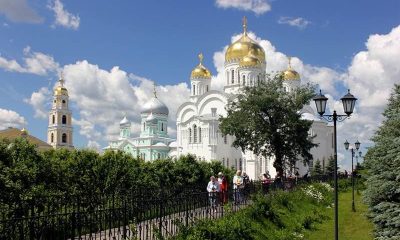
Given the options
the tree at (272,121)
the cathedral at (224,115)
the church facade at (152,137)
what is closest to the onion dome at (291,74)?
the cathedral at (224,115)

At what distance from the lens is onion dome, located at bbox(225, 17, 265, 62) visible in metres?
61.6

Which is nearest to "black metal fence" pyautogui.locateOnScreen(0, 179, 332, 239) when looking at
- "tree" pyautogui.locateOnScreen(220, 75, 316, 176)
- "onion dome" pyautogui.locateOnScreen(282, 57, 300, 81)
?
"tree" pyautogui.locateOnScreen(220, 75, 316, 176)

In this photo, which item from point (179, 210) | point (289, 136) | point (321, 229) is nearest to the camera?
point (179, 210)

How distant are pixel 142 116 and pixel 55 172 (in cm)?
6305

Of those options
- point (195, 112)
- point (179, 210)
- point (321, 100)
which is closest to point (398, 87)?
point (321, 100)

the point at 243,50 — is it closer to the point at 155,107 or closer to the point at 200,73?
the point at 200,73

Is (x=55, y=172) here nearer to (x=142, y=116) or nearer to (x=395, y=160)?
(x=395, y=160)

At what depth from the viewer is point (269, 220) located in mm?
15938

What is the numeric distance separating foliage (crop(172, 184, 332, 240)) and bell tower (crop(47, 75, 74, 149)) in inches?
2365

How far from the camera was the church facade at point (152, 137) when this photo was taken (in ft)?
240

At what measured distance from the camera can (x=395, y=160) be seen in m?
11.3

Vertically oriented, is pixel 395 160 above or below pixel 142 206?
above

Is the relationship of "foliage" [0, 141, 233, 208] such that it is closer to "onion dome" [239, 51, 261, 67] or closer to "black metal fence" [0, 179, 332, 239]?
"black metal fence" [0, 179, 332, 239]

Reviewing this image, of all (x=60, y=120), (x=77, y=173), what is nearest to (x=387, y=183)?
(x=77, y=173)
